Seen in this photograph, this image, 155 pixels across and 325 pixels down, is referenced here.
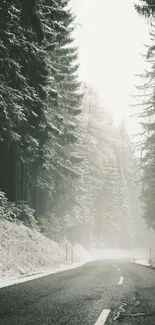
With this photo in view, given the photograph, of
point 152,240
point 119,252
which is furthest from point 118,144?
point 152,240

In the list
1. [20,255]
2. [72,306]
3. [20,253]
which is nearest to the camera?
[72,306]

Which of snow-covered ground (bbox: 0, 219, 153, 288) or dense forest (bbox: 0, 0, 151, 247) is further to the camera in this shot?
dense forest (bbox: 0, 0, 151, 247)

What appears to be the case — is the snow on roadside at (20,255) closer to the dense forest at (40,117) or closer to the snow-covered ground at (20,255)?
the snow-covered ground at (20,255)

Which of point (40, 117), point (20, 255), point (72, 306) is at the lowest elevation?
point (20, 255)

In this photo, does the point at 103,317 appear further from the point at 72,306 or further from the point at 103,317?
the point at 72,306

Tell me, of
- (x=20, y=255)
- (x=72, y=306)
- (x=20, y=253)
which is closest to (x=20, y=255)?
(x=20, y=255)

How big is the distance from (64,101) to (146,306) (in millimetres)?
Answer: 18423

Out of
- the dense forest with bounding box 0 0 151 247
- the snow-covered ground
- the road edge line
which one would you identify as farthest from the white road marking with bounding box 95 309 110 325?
the dense forest with bounding box 0 0 151 247

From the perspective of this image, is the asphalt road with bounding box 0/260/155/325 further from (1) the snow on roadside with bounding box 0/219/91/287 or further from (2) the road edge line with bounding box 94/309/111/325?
(1) the snow on roadside with bounding box 0/219/91/287

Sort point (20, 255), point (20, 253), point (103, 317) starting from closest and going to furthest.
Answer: point (103, 317)
point (20, 255)
point (20, 253)

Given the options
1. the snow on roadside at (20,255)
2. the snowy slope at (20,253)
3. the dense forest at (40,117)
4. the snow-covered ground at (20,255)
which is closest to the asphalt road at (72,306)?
the snow-covered ground at (20,255)

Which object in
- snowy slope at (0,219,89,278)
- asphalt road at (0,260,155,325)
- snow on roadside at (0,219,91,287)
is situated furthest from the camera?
snowy slope at (0,219,89,278)

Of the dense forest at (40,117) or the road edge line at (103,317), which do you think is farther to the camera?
the dense forest at (40,117)

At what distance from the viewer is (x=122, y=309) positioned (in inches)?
252
